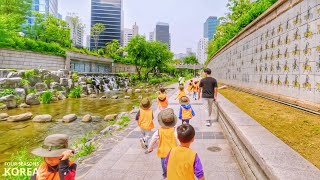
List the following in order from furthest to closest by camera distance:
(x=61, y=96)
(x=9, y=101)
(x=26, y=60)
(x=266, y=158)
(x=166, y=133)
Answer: (x=26, y=60) < (x=61, y=96) < (x=9, y=101) < (x=166, y=133) < (x=266, y=158)

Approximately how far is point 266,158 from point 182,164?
3.95 ft

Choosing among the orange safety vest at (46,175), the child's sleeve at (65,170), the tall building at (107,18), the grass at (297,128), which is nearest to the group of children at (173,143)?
the child's sleeve at (65,170)

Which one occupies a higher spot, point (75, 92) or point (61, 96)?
point (75, 92)

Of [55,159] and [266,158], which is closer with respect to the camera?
[55,159]

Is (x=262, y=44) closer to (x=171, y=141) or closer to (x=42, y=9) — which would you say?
(x=171, y=141)

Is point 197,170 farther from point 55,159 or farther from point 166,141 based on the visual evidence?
point 55,159

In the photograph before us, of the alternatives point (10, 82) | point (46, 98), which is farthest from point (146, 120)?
point (10, 82)

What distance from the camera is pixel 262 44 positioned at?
11477 mm

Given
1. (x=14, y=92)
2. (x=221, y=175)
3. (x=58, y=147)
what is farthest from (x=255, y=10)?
(x=14, y=92)

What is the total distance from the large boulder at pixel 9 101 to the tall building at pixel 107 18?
10693cm

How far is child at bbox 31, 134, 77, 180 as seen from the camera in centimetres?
249

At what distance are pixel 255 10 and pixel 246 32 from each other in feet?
4.99

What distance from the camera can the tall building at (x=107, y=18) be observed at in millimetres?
121375

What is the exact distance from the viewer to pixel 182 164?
2.90 metres
